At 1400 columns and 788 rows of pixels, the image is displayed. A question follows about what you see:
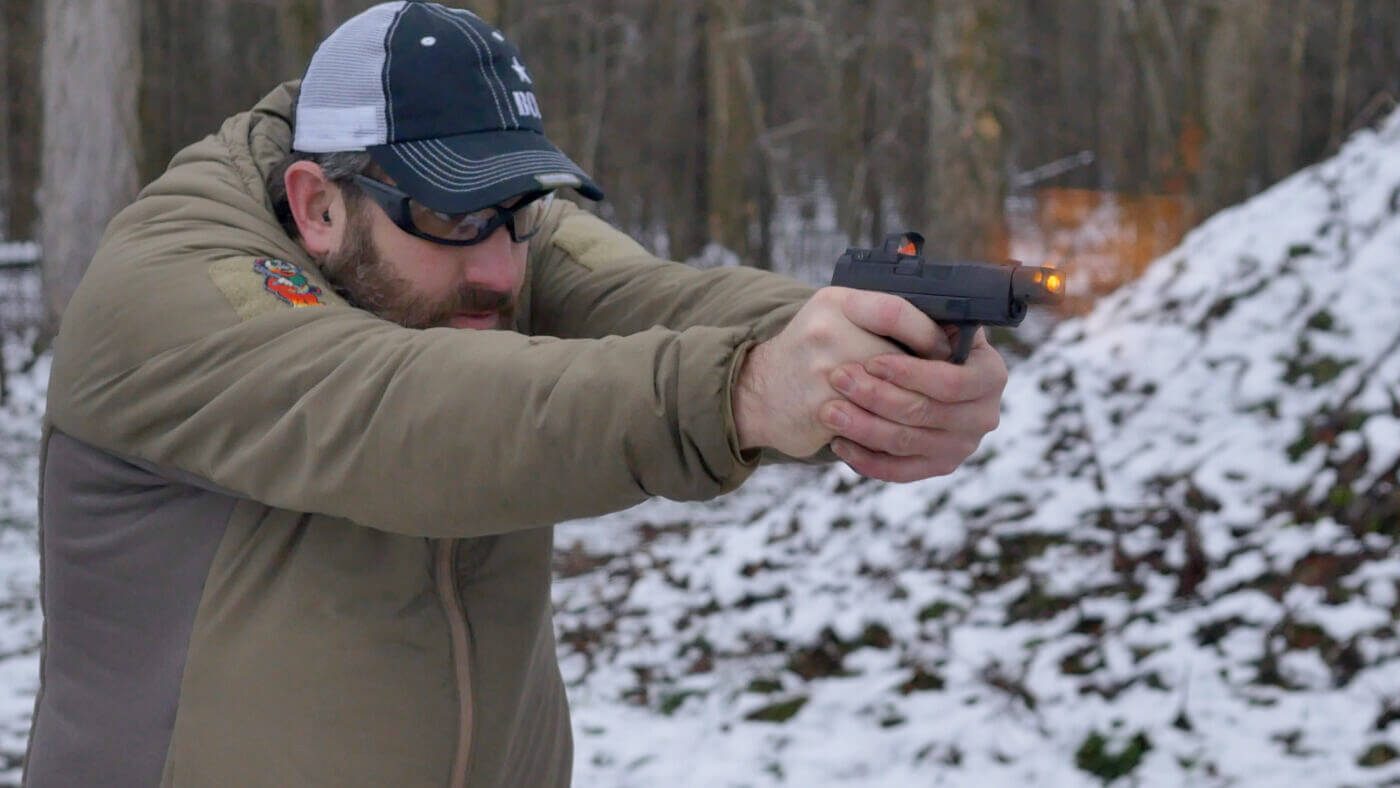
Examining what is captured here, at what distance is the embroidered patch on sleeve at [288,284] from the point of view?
167cm

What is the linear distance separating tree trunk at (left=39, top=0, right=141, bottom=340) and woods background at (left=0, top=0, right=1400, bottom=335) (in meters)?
0.02

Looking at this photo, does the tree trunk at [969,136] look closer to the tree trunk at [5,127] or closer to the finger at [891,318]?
the finger at [891,318]

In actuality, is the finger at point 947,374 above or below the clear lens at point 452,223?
below

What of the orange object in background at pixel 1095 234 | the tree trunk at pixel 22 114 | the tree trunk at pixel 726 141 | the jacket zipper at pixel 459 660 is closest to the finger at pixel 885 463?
the jacket zipper at pixel 459 660

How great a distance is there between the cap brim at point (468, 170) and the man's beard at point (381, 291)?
12 centimetres

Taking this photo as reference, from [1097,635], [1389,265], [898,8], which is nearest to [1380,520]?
[1097,635]

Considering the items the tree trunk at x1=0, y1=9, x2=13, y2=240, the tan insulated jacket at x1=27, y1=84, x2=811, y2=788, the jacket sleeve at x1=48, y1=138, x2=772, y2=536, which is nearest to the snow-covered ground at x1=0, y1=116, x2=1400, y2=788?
the tan insulated jacket at x1=27, y1=84, x2=811, y2=788

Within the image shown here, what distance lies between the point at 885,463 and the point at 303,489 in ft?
2.26

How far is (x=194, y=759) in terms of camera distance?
70.0 inches

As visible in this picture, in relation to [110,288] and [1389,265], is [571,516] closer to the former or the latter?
[110,288]

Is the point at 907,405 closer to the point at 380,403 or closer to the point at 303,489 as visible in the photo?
the point at 380,403

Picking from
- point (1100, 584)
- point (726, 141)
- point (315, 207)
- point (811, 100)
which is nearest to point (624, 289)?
point (315, 207)

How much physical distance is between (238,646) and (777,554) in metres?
4.73

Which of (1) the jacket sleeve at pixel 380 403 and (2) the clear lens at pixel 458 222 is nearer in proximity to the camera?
(1) the jacket sleeve at pixel 380 403
